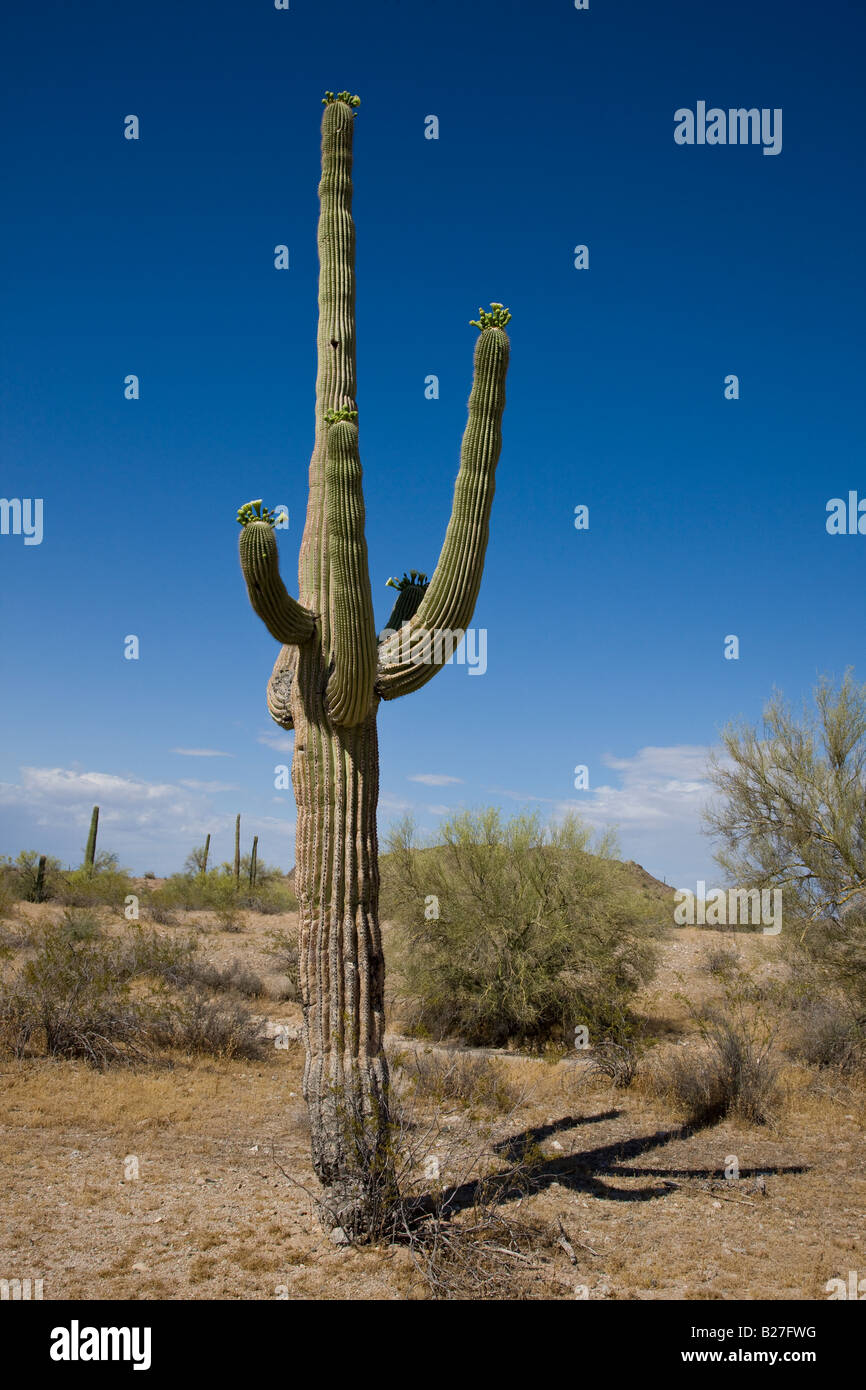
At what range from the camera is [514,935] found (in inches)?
477

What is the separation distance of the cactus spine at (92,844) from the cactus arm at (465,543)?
72.8ft

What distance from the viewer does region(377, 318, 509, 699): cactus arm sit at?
19.3ft

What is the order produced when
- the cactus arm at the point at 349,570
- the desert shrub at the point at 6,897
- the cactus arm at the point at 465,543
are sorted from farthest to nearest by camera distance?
the desert shrub at the point at 6,897
the cactus arm at the point at 465,543
the cactus arm at the point at 349,570

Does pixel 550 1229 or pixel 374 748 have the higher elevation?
pixel 374 748

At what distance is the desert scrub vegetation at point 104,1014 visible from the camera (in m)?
9.38

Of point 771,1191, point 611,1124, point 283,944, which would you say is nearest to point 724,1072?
point 611,1124

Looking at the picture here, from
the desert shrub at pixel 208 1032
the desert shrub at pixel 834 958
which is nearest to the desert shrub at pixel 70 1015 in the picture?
the desert shrub at pixel 208 1032

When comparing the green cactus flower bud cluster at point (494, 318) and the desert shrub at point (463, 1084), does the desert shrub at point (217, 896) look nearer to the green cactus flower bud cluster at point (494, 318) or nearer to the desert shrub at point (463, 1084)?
the desert shrub at point (463, 1084)

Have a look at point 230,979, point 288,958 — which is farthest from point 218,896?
point 230,979

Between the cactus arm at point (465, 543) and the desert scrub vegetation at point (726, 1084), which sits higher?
the cactus arm at point (465, 543)

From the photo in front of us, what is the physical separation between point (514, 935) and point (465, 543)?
25.4 feet

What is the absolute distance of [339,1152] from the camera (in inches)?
208

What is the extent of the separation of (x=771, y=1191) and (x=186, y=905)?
72.0 feet
